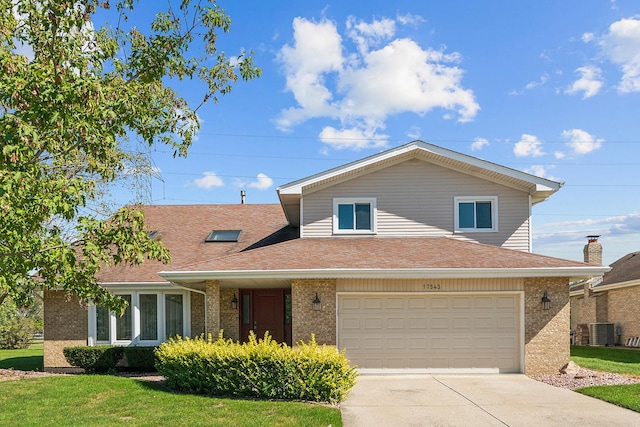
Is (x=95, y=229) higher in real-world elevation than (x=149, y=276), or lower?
higher

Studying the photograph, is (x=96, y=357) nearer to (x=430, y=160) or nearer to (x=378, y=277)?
(x=378, y=277)

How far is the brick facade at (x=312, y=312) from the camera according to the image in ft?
44.9

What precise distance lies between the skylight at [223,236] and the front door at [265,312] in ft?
11.6

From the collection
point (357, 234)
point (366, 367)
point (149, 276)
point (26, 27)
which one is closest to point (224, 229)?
point (149, 276)

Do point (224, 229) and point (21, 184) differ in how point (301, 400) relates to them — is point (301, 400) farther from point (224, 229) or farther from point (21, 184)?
point (224, 229)

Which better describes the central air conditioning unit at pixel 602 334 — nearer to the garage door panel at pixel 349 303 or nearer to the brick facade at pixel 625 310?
the brick facade at pixel 625 310

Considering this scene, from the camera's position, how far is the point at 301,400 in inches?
414

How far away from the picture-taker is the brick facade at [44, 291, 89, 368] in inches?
682

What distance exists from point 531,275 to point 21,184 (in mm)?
11082

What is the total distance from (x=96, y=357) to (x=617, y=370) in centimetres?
1453

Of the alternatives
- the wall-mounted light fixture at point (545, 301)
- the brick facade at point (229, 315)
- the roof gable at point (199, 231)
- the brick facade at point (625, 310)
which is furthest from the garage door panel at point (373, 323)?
the brick facade at point (625, 310)

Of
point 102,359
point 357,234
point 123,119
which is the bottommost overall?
point 102,359

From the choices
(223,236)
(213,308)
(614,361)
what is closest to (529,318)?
(614,361)

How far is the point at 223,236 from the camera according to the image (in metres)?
20.2
